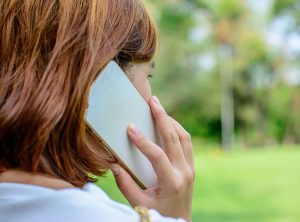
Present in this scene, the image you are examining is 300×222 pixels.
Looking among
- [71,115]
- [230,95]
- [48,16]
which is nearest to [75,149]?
[71,115]

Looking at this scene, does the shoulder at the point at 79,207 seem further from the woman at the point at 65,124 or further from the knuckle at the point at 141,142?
the knuckle at the point at 141,142

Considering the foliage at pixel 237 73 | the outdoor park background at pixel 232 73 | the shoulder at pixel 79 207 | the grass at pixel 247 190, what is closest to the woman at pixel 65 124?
the shoulder at pixel 79 207

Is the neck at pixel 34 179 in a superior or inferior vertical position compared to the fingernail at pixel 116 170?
inferior

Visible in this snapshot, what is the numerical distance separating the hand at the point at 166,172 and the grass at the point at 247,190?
267 centimetres

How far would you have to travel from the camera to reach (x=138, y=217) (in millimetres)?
762

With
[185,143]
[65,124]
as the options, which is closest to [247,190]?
[185,143]

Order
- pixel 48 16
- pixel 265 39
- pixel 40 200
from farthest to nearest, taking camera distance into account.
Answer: pixel 265 39, pixel 48 16, pixel 40 200

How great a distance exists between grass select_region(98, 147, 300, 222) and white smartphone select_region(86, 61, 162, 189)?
2.68 metres

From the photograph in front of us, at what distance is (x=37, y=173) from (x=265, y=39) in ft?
79.8

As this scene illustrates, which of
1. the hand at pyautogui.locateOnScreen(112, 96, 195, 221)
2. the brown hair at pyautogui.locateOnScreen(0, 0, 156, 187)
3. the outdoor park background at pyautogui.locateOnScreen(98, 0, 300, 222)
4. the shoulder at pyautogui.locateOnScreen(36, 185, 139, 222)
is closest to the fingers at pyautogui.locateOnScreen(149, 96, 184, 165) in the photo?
the hand at pyautogui.locateOnScreen(112, 96, 195, 221)

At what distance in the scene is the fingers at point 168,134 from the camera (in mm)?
942

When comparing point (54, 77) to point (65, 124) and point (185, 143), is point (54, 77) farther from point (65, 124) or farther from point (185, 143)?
point (185, 143)

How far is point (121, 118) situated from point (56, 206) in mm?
188

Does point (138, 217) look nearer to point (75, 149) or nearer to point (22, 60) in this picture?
point (75, 149)
